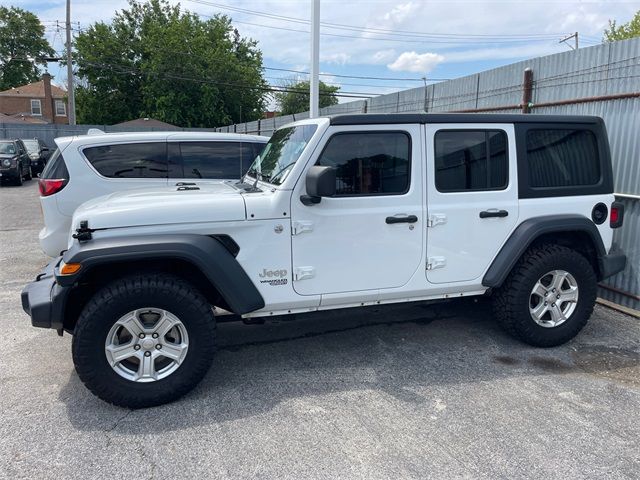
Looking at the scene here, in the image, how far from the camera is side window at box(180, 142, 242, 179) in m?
6.57

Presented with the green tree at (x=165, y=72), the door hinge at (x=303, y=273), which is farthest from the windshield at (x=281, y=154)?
the green tree at (x=165, y=72)

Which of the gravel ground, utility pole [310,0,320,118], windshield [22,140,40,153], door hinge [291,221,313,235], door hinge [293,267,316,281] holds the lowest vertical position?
the gravel ground

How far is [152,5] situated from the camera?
44.0m

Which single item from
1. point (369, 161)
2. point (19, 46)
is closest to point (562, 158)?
point (369, 161)

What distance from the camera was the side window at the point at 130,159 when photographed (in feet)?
20.1

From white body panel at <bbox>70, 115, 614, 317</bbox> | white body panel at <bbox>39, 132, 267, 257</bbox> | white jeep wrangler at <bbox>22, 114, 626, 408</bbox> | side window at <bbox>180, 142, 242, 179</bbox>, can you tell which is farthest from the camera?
side window at <bbox>180, 142, 242, 179</bbox>

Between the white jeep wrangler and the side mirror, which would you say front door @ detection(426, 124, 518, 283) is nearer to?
the white jeep wrangler

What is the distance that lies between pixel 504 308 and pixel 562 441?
4.77ft

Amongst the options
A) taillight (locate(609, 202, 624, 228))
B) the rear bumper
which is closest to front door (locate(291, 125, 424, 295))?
the rear bumper

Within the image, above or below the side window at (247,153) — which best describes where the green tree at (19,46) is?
above

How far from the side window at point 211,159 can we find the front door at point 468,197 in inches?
134

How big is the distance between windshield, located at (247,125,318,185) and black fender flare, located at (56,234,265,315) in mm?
763

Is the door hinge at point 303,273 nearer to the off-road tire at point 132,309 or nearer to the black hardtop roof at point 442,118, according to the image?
the off-road tire at point 132,309

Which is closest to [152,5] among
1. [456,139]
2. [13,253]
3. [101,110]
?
[101,110]
